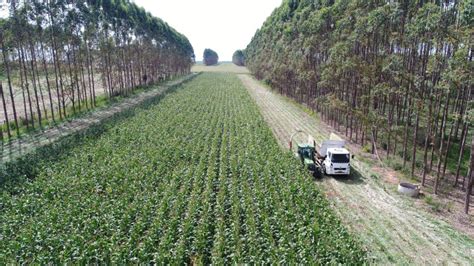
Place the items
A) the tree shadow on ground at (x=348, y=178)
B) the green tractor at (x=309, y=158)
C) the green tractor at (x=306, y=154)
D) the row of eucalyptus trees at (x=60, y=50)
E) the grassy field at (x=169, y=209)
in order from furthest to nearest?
the row of eucalyptus trees at (x=60, y=50) → the green tractor at (x=306, y=154) → the green tractor at (x=309, y=158) → the tree shadow on ground at (x=348, y=178) → the grassy field at (x=169, y=209)

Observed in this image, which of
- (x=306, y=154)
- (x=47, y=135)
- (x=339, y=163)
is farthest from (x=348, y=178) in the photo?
(x=47, y=135)

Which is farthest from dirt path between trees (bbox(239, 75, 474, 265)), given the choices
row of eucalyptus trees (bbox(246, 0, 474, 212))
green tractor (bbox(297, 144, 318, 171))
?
row of eucalyptus trees (bbox(246, 0, 474, 212))

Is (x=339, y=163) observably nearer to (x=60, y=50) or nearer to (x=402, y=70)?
(x=402, y=70)

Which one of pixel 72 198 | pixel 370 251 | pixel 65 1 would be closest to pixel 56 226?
pixel 72 198

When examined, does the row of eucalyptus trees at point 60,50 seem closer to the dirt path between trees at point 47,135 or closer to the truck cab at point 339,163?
the dirt path between trees at point 47,135

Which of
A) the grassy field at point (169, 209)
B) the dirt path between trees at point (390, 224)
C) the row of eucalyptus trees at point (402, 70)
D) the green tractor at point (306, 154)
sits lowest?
the dirt path between trees at point (390, 224)

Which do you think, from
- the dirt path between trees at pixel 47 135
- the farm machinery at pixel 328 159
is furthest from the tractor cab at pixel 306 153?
the dirt path between trees at pixel 47 135
